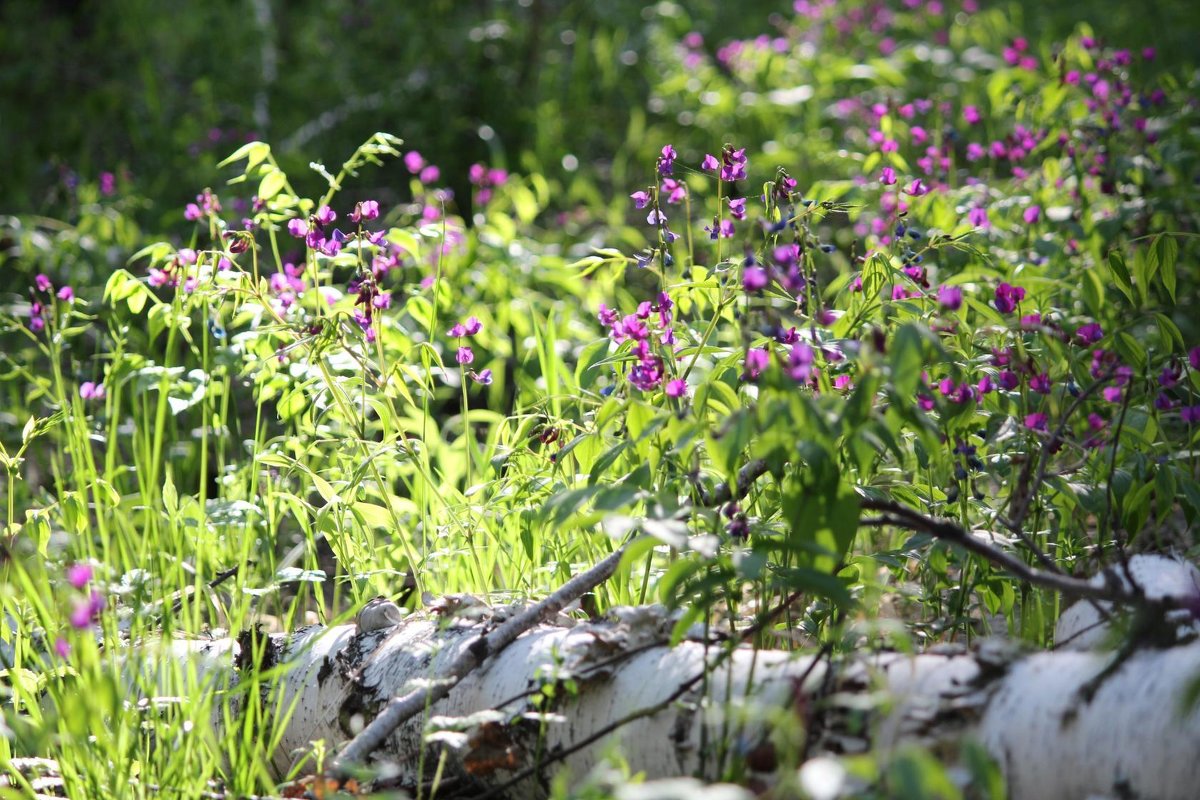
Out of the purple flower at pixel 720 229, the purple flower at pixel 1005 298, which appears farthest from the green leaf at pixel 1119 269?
the purple flower at pixel 720 229

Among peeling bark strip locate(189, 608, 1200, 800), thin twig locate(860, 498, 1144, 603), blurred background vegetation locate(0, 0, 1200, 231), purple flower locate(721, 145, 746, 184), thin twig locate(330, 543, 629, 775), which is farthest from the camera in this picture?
blurred background vegetation locate(0, 0, 1200, 231)

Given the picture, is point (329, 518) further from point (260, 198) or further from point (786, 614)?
point (786, 614)

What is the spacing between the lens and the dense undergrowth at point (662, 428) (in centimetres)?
136

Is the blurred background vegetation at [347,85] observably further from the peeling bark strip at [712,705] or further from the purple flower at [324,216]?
the peeling bark strip at [712,705]

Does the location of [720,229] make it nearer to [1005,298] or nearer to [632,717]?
[1005,298]

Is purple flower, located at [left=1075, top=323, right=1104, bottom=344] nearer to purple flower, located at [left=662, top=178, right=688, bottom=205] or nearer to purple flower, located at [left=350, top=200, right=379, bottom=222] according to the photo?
purple flower, located at [left=662, top=178, right=688, bottom=205]

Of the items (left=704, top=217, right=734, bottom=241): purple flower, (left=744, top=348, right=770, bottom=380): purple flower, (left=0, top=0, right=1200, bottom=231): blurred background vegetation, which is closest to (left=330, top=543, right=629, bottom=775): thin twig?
(left=744, top=348, right=770, bottom=380): purple flower

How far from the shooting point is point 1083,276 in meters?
2.28

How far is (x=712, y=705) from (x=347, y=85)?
4.72 meters

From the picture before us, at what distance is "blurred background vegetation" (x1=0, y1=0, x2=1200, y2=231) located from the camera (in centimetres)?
497

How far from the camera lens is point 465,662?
155 centimetres

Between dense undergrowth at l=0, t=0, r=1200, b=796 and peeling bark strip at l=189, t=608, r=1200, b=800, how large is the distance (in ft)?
0.30

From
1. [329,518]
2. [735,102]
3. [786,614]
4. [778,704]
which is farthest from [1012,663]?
[735,102]

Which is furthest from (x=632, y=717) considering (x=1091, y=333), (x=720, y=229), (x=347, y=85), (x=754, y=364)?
(x=347, y=85)
